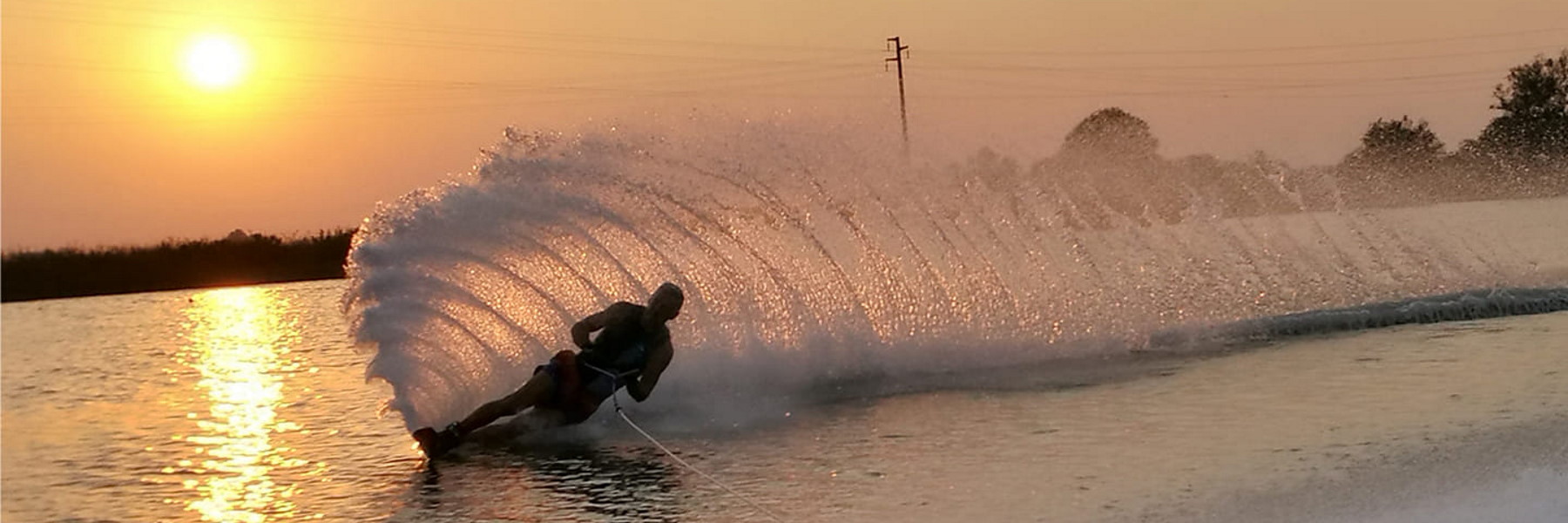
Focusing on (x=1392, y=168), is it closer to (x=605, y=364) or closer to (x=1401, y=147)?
(x=1401, y=147)

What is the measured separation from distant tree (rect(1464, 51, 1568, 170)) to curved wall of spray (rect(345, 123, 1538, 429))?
32.8 metres

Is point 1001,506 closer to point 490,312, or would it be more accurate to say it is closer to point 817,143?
point 490,312

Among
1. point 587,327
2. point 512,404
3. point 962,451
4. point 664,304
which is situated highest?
point 664,304

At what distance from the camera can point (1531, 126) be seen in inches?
2665

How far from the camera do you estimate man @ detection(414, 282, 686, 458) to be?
12.0 m

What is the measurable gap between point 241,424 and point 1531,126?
211ft

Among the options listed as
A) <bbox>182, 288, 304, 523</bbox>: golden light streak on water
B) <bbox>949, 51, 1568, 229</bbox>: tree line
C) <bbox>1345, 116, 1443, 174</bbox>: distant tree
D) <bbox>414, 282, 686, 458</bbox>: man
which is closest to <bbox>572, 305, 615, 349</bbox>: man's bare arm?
<bbox>414, 282, 686, 458</bbox>: man

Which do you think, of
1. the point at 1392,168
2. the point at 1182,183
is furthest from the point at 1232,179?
the point at 1392,168

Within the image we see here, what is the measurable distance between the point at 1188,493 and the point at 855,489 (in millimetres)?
1831

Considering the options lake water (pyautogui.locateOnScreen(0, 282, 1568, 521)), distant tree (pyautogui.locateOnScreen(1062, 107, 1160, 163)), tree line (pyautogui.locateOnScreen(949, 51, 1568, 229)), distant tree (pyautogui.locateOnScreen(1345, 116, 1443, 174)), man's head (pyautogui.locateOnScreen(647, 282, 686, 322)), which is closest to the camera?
lake water (pyautogui.locateOnScreen(0, 282, 1568, 521))

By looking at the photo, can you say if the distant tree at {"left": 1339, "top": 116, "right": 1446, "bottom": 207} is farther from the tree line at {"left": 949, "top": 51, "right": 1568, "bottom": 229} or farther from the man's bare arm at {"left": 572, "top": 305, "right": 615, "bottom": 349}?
the man's bare arm at {"left": 572, "top": 305, "right": 615, "bottom": 349}

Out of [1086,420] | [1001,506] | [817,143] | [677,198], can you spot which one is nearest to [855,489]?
[1001,506]

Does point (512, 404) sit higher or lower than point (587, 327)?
lower

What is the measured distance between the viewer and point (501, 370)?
44.0ft
